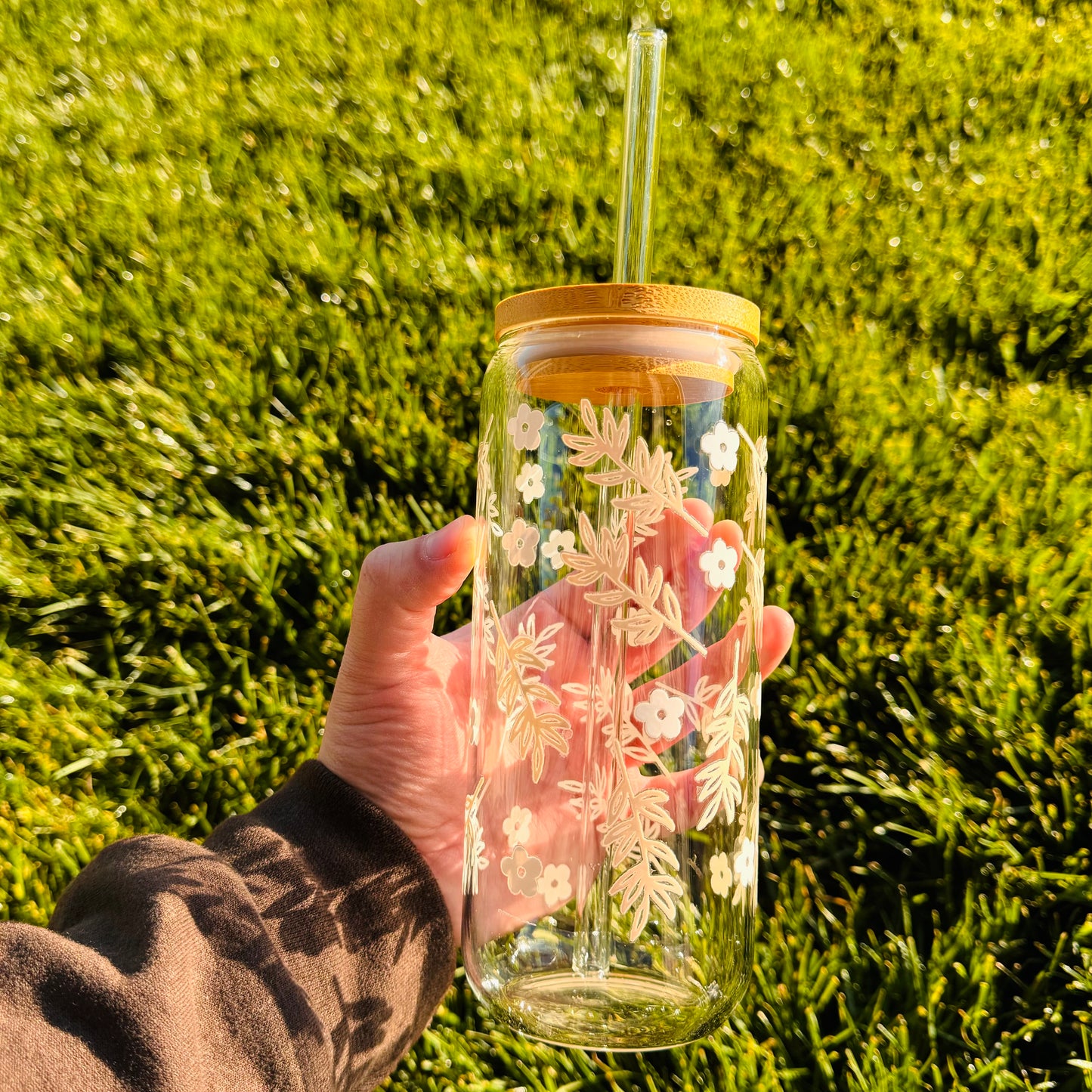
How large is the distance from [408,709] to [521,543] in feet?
1.40

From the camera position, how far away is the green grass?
1.77 metres

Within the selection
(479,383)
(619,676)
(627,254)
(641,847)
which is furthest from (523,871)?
(479,383)

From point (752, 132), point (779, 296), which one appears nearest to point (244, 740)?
point (779, 296)

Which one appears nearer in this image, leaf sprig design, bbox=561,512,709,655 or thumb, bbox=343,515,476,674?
leaf sprig design, bbox=561,512,709,655

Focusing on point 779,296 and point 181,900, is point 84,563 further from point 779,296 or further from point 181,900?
point 779,296

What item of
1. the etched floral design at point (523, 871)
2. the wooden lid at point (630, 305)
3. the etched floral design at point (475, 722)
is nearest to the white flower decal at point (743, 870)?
the etched floral design at point (523, 871)

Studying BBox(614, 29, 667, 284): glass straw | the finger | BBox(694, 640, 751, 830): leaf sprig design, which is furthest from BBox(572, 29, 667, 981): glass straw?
the finger

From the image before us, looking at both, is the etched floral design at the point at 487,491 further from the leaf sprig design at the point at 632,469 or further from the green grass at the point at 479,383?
the green grass at the point at 479,383

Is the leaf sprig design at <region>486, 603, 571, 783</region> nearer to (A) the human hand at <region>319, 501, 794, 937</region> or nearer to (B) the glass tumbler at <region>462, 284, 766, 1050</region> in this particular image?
(B) the glass tumbler at <region>462, 284, 766, 1050</region>

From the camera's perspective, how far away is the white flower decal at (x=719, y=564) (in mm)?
1267

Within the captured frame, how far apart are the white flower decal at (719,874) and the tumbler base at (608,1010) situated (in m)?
0.12

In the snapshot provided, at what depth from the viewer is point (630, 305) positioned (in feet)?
3.77

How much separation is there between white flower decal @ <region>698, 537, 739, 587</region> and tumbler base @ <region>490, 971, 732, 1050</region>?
0.47 m

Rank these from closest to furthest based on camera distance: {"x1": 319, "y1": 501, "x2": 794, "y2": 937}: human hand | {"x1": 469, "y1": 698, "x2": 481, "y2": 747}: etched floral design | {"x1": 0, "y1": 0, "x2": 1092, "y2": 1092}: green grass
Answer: {"x1": 469, "y1": 698, "x2": 481, "y2": 747}: etched floral design < {"x1": 319, "y1": 501, "x2": 794, "y2": 937}: human hand < {"x1": 0, "y1": 0, "x2": 1092, "y2": 1092}: green grass
